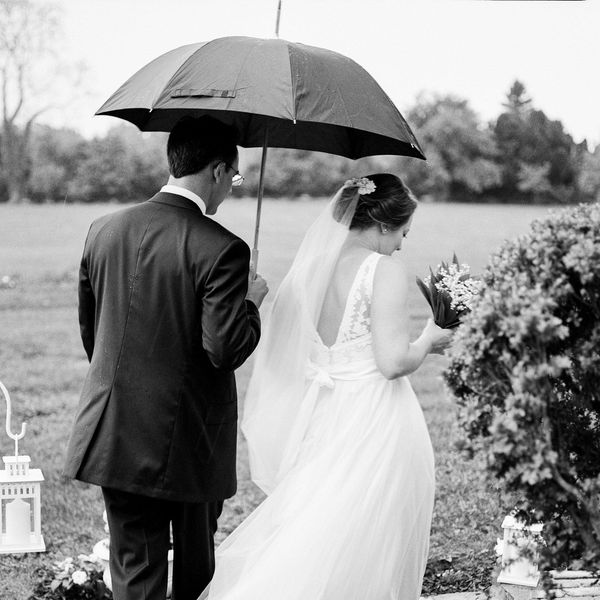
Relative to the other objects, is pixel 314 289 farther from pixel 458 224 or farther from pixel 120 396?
pixel 458 224

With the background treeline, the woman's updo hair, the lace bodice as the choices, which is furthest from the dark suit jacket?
the background treeline

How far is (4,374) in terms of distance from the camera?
7391 mm

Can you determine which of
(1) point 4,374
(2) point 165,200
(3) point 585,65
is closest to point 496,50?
(3) point 585,65

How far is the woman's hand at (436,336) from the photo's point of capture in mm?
3088

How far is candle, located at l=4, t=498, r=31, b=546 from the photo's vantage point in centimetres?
423

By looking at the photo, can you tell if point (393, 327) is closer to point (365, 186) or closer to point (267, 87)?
point (365, 186)

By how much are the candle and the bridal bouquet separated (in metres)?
2.30

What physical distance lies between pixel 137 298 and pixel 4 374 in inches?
201

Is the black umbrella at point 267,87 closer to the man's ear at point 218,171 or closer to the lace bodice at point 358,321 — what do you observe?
the man's ear at point 218,171

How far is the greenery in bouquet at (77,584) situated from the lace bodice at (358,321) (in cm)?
137

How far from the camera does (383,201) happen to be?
318 centimetres

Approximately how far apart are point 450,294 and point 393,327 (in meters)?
0.26

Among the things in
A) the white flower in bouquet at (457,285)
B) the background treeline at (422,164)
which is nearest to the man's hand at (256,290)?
the white flower in bouquet at (457,285)

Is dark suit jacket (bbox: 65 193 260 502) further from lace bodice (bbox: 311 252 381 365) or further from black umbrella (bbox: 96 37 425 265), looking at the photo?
lace bodice (bbox: 311 252 381 365)
